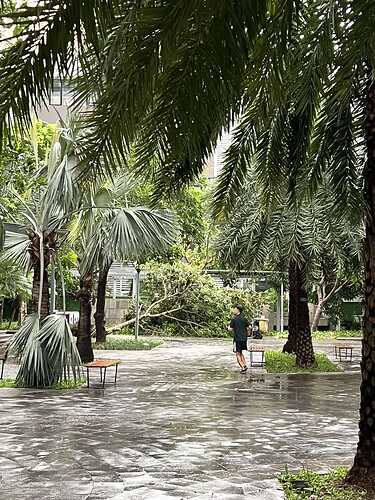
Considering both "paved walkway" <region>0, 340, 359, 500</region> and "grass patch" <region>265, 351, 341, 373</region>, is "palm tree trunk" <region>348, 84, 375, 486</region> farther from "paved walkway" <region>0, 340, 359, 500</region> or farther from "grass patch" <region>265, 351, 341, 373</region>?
"grass patch" <region>265, 351, 341, 373</region>

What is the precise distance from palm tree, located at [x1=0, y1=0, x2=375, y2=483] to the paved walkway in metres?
1.55

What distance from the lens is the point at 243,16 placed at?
3176mm

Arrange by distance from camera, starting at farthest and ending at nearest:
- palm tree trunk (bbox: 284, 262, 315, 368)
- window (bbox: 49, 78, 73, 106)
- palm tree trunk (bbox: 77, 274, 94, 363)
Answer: palm tree trunk (bbox: 77, 274, 94, 363) < palm tree trunk (bbox: 284, 262, 315, 368) < window (bbox: 49, 78, 73, 106)

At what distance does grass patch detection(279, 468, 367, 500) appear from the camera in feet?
18.2

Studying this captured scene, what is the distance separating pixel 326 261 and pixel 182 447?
10.8 m

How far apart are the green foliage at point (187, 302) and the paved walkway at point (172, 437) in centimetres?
1616

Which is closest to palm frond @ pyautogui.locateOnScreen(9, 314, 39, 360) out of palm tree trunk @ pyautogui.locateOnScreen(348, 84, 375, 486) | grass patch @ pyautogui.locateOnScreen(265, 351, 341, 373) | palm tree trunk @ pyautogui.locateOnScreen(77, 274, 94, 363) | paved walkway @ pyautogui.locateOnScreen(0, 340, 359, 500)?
paved walkway @ pyautogui.locateOnScreen(0, 340, 359, 500)

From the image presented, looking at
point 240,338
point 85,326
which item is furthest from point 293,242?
point 85,326

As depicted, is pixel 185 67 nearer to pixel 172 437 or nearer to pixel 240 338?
pixel 172 437

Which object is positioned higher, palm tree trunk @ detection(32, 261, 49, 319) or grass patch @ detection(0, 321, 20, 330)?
palm tree trunk @ detection(32, 261, 49, 319)

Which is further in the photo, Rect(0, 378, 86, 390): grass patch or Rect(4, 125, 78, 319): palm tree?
Rect(0, 378, 86, 390): grass patch

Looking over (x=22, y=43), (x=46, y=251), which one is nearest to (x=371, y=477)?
(x=22, y=43)

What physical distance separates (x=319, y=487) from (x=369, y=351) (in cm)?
131

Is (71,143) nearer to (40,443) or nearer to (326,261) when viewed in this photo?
(40,443)
